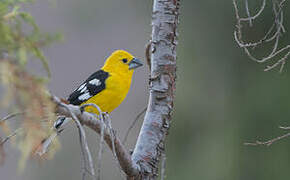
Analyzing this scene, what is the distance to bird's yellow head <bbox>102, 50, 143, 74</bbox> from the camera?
4.86 meters

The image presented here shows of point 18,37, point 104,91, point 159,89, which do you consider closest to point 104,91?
point 104,91

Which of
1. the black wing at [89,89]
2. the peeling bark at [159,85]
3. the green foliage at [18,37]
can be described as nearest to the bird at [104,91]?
the black wing at [89,89]

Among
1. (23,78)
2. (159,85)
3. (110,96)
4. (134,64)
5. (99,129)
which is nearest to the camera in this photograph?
(23,78)

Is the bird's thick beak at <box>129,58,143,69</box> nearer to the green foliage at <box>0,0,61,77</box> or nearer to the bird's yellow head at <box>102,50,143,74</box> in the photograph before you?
the bird's yellow head at <box>102,50,143,74</box>

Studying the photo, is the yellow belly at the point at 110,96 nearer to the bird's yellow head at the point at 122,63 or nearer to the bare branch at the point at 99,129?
the bird's yellow head at the point at 122,63

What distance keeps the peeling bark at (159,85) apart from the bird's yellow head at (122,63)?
5.89 feet

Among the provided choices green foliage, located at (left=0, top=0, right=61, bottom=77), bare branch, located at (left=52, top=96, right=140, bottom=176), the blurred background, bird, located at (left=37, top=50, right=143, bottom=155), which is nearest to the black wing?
bird, located at (left=37, top=50, right=143, bottom=155)

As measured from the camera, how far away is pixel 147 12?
775 centimetres

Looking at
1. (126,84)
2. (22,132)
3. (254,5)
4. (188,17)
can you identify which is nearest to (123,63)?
(126,84)

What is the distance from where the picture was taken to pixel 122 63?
4934 mm

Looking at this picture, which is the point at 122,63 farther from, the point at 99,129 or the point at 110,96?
the point at 99,129

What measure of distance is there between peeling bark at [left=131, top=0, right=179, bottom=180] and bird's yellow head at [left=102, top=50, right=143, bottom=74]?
1.79 metres

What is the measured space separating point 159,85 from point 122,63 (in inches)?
76.3

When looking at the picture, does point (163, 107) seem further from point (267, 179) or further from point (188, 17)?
point (188, 17)
